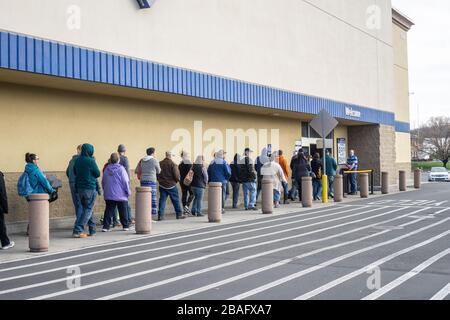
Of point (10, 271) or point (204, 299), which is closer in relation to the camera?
point (204, 299)

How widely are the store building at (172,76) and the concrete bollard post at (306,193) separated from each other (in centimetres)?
167

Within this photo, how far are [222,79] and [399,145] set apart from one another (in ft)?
71.2

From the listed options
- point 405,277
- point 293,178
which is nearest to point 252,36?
point 293,178

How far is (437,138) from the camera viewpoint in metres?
89.6

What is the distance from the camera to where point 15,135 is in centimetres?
1255

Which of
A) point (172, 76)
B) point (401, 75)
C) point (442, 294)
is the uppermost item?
point (401, 75)

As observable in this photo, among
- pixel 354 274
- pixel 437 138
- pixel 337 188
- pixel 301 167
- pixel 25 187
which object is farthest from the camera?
pixel 437 138

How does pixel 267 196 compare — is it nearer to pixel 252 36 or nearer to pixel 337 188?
pixel 337 188

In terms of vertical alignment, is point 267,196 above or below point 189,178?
below

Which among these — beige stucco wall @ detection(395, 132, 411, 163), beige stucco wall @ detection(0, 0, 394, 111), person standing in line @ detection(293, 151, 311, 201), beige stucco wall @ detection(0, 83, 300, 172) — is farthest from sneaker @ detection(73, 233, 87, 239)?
beige stucco wall @ detection(395, 132, 411, 163)

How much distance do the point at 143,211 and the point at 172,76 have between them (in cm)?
471
